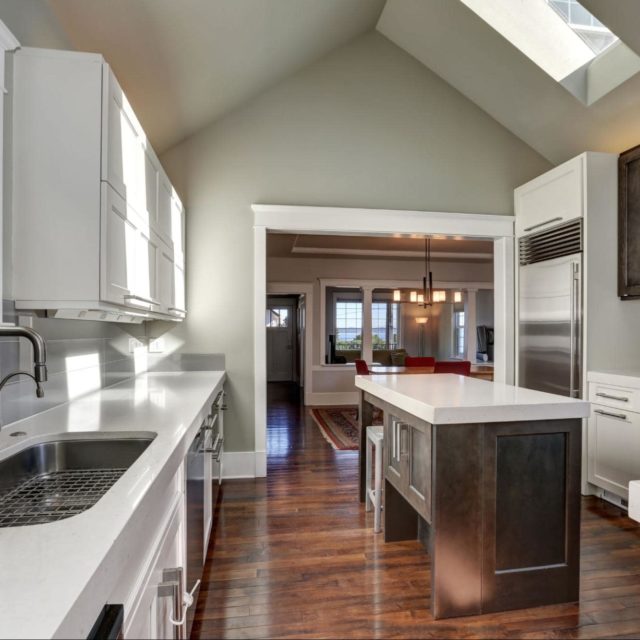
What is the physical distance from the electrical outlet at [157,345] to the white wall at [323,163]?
0.49 ft

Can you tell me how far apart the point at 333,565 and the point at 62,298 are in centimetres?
183

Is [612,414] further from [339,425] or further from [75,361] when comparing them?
[75,361]

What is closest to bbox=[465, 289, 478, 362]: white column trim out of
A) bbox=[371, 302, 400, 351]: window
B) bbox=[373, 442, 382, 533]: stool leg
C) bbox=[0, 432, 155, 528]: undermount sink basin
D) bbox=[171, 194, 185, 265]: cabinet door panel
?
bbox=[371, 302, 400, 351]: window

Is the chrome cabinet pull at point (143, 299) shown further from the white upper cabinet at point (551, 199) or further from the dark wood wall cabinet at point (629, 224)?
the dark wood wall cabinet at point (629, 224)

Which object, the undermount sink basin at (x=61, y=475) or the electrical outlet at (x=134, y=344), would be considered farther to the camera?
the electrical outlet at (x=134, y=344)

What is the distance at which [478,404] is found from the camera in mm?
1896

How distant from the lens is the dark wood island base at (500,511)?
6.12ft

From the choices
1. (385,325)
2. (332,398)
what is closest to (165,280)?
(332,398)

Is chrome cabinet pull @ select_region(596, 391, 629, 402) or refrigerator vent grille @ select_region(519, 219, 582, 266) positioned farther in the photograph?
refrigerator vent grille @ select_region(519, 219, 582, 266)

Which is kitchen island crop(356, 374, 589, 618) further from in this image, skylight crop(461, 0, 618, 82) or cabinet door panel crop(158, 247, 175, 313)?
skylight crop(461, 0, 618, 82)

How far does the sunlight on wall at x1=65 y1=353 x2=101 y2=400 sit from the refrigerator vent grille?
338 cm

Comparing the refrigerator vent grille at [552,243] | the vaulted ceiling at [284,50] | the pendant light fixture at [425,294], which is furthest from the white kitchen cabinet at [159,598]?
the pendant light fixture at [425,294]

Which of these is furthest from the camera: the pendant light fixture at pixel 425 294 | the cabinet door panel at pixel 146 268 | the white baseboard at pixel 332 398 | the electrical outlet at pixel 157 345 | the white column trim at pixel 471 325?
the white column trim at pixel 471 325

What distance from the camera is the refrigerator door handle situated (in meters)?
A: 3.23
